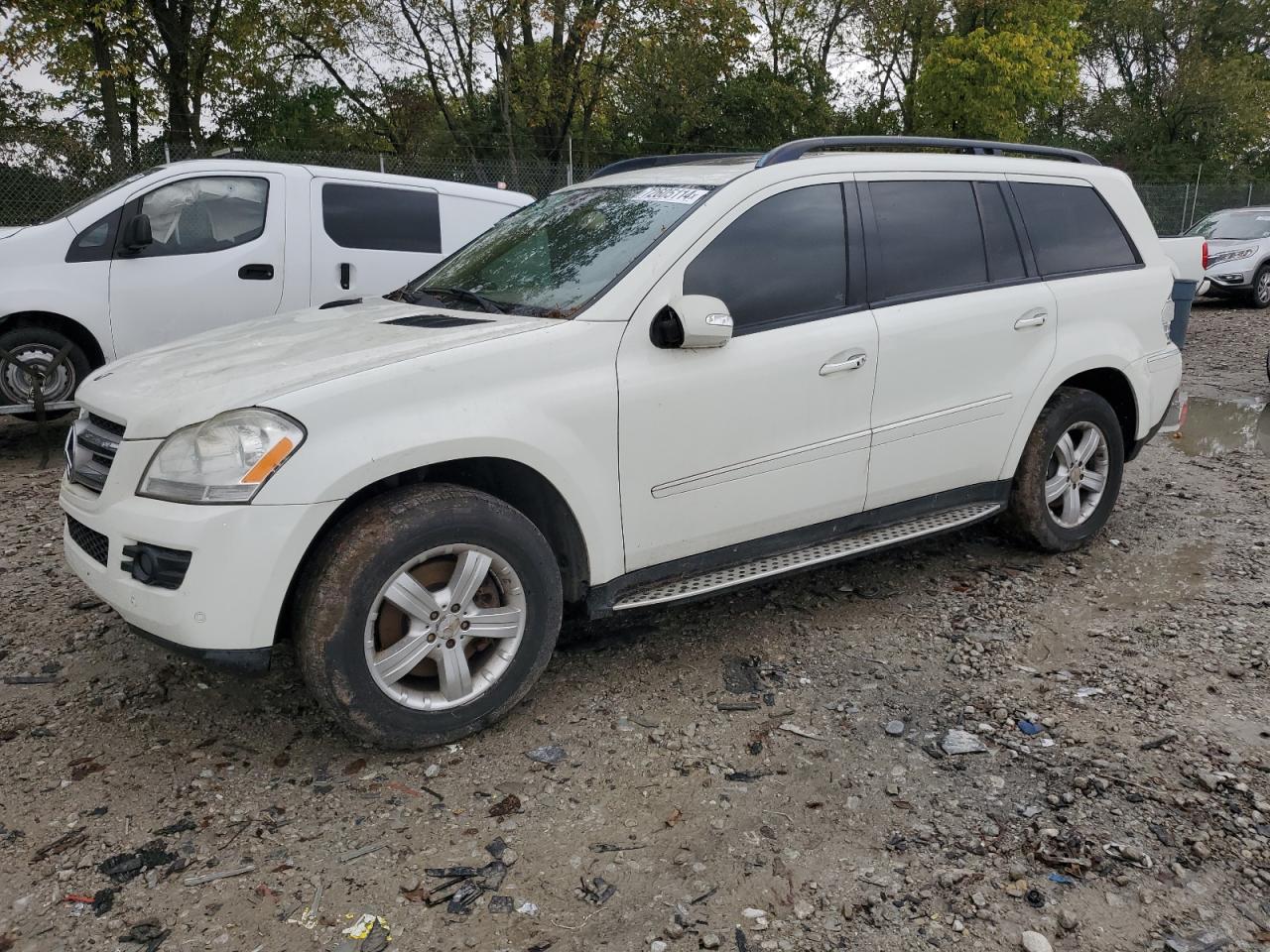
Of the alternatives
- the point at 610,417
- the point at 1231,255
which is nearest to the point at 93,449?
the point at 610,417

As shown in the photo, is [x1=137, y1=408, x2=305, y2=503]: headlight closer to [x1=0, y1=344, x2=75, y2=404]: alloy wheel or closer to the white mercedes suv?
the white mercedes suv

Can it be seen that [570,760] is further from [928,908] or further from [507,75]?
[507,75]

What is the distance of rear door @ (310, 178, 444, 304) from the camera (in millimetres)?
7547

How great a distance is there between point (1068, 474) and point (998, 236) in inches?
46.6

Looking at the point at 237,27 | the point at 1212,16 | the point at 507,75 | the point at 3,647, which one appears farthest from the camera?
the point at 1212,16

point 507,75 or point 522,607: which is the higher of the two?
point 507,75

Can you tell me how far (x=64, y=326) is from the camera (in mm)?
6789

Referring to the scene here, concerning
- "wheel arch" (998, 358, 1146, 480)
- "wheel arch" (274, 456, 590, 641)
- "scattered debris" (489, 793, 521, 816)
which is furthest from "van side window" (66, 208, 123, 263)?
"wheel arch" (998, 358, 1146, 480)

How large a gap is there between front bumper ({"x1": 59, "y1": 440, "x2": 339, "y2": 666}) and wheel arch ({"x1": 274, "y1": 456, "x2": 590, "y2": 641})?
0.85 feet

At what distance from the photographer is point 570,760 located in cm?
326

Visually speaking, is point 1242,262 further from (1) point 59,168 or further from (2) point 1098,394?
(1) point 59,168

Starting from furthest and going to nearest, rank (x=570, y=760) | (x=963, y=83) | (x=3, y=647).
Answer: (x=963, y=83) → (x=3, y=647) → (x=570, y=760)

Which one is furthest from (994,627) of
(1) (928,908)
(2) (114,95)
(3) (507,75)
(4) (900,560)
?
(3) (507,75)

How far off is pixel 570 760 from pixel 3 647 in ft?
7.75
